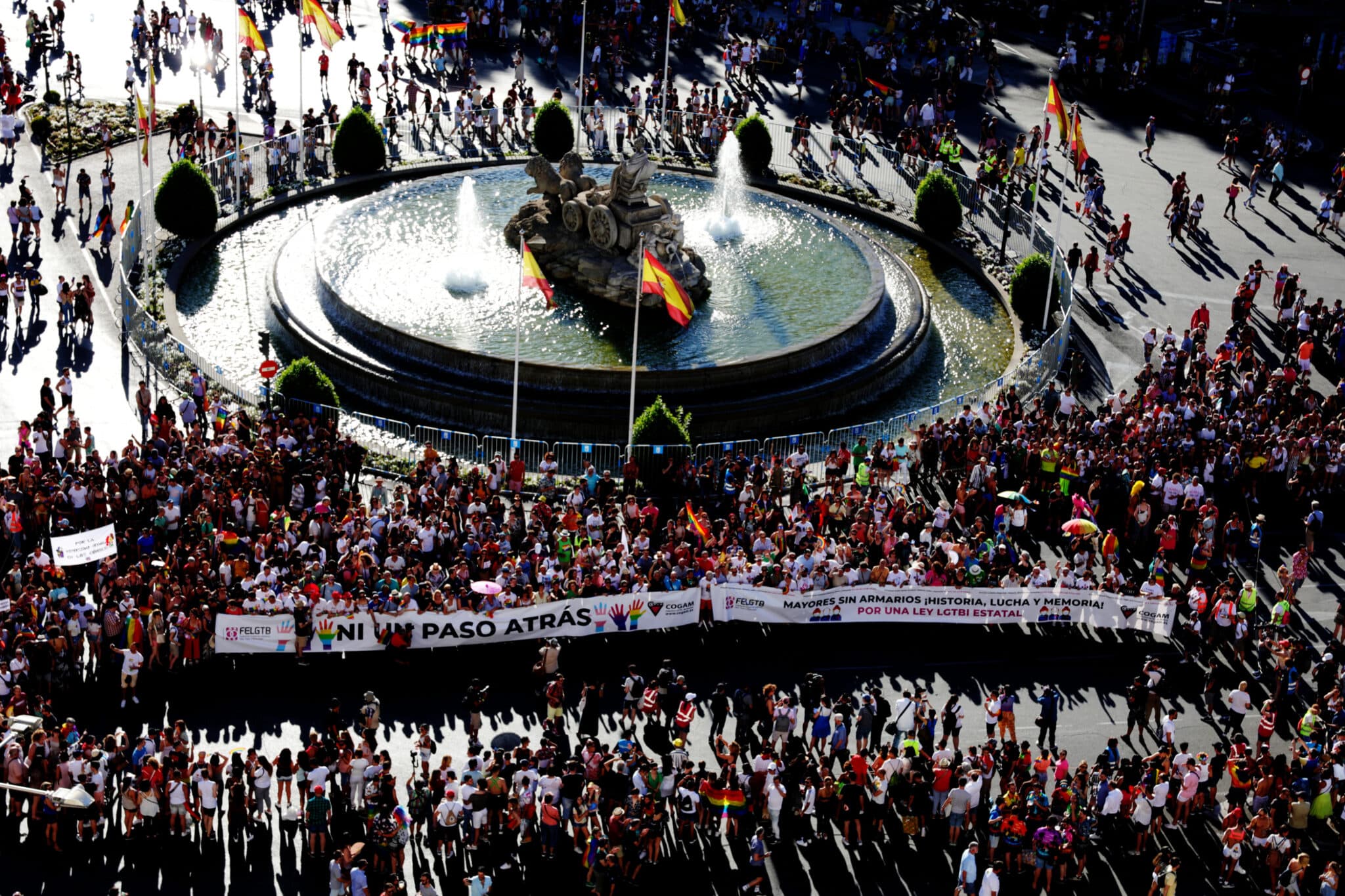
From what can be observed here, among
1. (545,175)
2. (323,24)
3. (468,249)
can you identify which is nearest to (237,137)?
(323,24)

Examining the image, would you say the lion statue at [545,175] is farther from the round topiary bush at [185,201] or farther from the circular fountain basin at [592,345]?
the round topiary bush at [185,201]

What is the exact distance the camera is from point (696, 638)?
2977 cm

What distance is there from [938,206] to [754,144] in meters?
7.49

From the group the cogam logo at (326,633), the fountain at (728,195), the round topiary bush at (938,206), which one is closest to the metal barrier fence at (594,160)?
the round topiary bush at (938,206)

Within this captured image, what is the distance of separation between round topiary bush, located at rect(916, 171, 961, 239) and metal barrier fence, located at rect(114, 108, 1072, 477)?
115 centimetres

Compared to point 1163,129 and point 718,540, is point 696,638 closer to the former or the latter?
point 718,540

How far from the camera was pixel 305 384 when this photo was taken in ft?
116

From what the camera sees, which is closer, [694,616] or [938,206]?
[694,616]

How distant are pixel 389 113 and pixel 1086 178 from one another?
22.9 m

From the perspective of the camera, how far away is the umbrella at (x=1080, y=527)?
105 feet

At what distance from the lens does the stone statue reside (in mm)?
40625

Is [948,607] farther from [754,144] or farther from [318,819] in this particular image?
[754,144]

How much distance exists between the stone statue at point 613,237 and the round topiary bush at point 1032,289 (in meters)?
8.41

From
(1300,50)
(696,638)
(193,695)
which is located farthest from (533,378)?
(1300,50)
